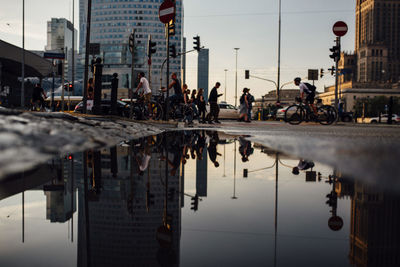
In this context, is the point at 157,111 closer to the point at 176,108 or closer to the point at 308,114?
the point at 176,108

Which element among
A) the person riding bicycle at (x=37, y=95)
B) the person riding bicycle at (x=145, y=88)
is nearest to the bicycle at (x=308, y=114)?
the person riding bicycle at (x=145, y=88)

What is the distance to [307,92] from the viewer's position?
58.5 ft

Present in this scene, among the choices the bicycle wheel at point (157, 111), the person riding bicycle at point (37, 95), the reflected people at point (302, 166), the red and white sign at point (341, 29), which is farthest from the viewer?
the person riding bicycle at point (37, 95)

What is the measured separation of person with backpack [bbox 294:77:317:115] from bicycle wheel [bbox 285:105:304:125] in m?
0.45

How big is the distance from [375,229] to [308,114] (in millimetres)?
17046

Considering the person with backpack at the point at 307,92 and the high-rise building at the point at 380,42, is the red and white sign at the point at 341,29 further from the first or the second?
the high-rise building at the point at 380,42

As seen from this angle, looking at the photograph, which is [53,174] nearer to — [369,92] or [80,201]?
[80,201]

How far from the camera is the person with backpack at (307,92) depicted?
58.4 ft

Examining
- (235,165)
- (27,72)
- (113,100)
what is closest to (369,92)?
(27,72)

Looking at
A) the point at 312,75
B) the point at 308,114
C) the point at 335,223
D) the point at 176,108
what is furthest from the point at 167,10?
the point at 312,75

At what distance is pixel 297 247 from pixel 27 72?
203ft

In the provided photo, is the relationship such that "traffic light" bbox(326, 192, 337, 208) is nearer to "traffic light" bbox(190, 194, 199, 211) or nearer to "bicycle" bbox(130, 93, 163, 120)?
"traffic light" bbox(190, 194, 199, 211)

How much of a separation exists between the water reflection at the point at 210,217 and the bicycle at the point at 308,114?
15.4 meters

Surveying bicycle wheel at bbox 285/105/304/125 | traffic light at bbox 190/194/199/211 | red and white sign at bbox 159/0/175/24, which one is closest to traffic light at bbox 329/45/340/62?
bicycle wheel at bbox 285/105/304/125
